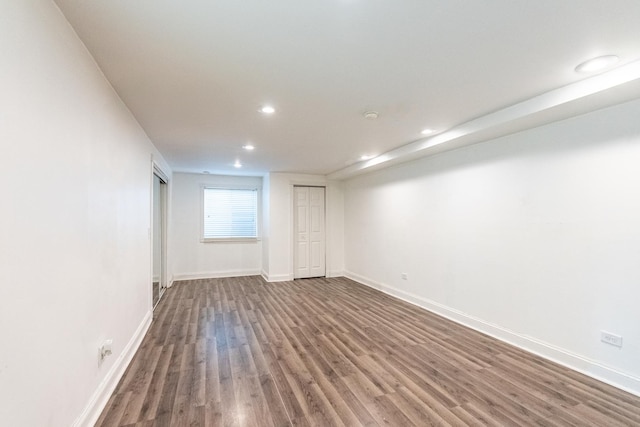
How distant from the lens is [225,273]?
7008mm

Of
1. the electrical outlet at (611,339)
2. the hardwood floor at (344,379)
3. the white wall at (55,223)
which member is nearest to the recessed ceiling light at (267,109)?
the white wall at (55,223)

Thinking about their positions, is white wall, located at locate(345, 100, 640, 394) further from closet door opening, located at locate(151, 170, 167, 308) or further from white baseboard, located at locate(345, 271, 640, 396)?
closet door opening, located at locate(151, 170, 167, 308)

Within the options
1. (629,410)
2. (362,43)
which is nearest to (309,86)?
(362,43)

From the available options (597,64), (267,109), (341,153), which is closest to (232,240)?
(341,153)

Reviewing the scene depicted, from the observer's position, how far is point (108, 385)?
2.23 metres

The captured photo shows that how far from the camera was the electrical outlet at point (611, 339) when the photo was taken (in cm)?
242

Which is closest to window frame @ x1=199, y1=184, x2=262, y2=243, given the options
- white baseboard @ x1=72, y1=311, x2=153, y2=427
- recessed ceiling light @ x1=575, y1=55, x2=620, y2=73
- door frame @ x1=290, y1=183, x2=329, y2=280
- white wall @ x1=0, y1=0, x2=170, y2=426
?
door frame @ x1=290, y1=183, x2=329, y2=280

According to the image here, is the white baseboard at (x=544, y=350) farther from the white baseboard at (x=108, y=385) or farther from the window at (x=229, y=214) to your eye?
the window at (x=229, y=214)

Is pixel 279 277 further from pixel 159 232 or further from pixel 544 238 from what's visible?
pixel 544 238

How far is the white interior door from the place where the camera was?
22.5 feet

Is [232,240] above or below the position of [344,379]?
→ above

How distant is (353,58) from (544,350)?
3.29 meters

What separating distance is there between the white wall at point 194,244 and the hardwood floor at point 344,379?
9.01 feet

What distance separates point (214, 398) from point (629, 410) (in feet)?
9.99
